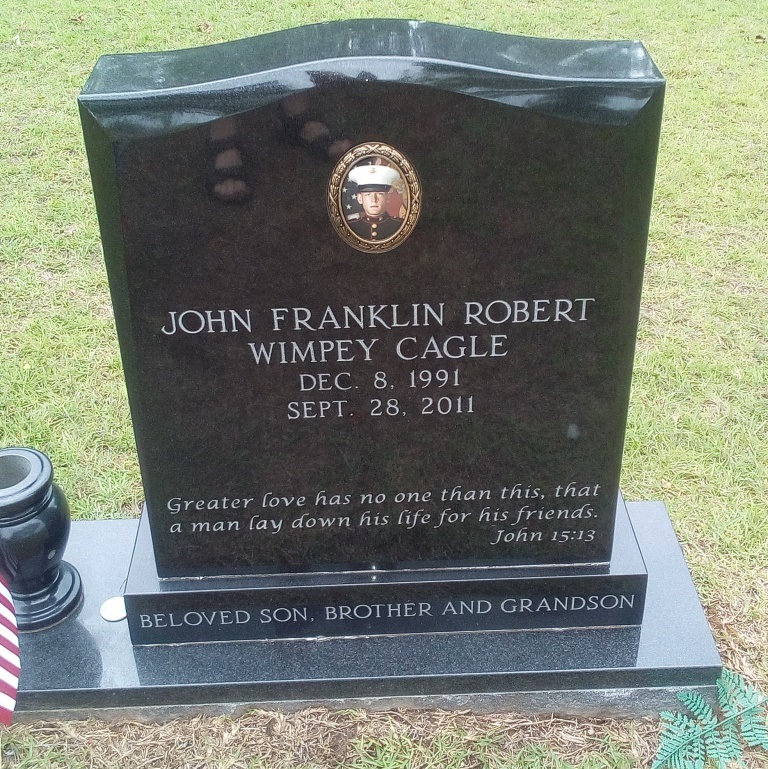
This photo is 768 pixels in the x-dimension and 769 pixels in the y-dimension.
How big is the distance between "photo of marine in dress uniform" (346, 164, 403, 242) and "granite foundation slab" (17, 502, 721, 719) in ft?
4.29

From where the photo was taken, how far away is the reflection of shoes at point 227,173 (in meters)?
2.13

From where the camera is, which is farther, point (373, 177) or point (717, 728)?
point (717, 728)

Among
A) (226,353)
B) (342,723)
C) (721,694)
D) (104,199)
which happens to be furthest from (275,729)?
(104,199)

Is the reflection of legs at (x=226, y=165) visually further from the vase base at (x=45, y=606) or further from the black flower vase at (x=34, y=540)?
the vase base at (x=45, y=606)

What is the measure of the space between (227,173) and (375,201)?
14.8 inches

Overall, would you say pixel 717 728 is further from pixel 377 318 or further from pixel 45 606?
pixel 45 606

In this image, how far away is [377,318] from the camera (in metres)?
2.37

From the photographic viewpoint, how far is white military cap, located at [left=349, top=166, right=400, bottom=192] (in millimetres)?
2148

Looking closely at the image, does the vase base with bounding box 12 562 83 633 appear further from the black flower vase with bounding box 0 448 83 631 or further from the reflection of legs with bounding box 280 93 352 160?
the reflection of legs with bounding box 280 93 352 160

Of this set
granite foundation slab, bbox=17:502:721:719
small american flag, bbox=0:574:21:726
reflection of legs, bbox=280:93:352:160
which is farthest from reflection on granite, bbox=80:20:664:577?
small american flag, bbox=0:574:21:726

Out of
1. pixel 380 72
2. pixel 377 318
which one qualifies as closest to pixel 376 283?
pixel 377 318

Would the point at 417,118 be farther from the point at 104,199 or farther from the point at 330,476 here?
the point at 330,476

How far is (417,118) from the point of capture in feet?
6.95

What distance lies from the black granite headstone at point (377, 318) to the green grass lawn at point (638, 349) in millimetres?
364
